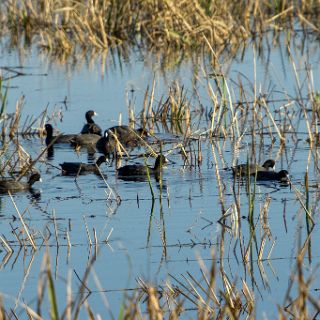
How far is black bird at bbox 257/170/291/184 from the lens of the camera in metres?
12.3

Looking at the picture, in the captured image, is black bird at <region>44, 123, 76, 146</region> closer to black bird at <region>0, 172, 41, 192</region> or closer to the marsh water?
the marsh water

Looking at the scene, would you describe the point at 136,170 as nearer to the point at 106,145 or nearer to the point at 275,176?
the point at 275,176

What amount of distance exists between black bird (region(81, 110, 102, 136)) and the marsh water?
1.53 ft

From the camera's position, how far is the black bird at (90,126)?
15.8 m

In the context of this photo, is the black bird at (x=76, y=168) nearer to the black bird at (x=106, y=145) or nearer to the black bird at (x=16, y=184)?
the black bird at (x=16, y=184)

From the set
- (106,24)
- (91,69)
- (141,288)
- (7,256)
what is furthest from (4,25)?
(141,288)

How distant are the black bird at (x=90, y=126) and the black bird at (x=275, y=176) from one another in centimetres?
386

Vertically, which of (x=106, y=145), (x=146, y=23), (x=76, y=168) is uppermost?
(x=146, y=23)

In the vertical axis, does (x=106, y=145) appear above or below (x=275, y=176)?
below

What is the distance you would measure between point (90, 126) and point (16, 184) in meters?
3.65

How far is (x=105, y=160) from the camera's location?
1401 cm

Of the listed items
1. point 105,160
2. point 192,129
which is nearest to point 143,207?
point 105,160

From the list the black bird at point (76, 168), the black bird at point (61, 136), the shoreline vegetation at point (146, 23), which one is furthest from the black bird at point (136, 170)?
the shoreline vegetation at point (146, 23)

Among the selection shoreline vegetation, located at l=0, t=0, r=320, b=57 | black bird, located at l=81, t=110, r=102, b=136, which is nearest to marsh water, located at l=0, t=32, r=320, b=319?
black bird, located at l=81, t=110, r=102, b=136
